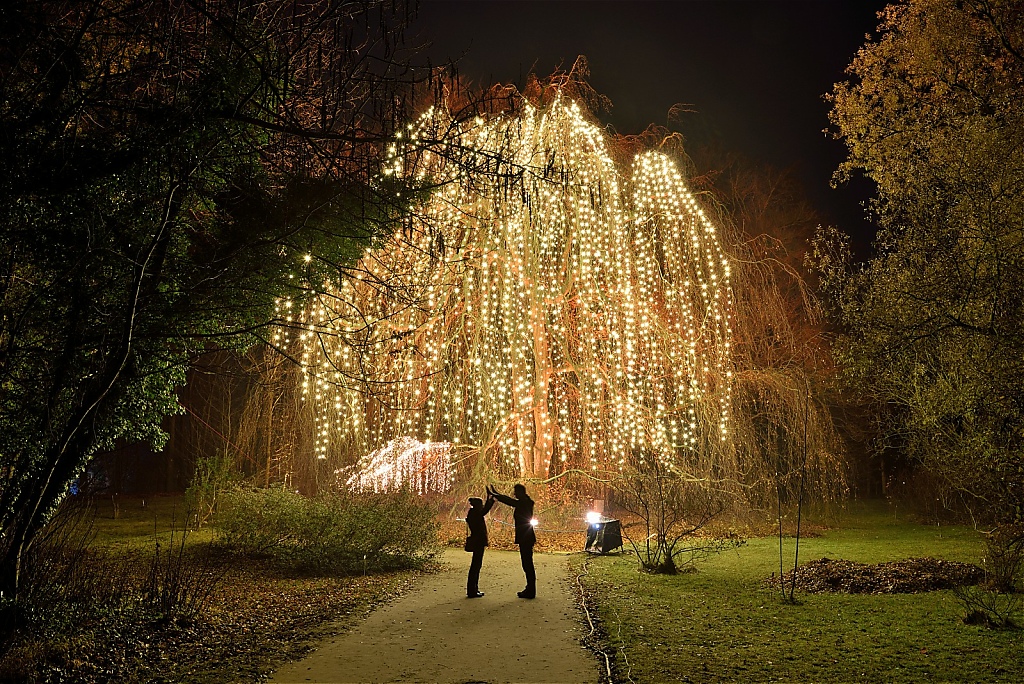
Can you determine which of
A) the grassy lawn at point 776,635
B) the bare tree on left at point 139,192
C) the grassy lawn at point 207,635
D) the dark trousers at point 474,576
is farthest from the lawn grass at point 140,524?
the grassy lawn at point 776,635

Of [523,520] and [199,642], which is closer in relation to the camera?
[199,642]

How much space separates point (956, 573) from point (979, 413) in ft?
9.91

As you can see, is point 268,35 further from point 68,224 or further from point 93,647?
point 93,647

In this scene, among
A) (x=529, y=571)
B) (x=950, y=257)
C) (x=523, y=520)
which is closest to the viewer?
(x=950, y=257)

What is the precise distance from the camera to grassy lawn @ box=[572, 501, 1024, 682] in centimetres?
515

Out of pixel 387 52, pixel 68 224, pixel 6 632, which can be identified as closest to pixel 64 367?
pixel 68 224

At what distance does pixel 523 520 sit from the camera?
8461mm

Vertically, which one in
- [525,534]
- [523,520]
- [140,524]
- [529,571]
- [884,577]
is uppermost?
[523,520]

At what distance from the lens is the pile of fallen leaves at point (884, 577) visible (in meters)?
8.63

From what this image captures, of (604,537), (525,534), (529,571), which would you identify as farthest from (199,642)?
(604,537)

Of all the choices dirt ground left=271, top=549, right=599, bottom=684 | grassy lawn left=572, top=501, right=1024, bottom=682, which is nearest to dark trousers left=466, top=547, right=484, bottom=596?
dirt ground left=271, top=549, right=599, bottom=684

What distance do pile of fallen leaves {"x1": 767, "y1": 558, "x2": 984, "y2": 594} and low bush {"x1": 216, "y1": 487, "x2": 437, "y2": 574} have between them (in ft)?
17.7

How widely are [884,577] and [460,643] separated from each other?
6.17 m

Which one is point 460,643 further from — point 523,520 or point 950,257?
point 950,257
